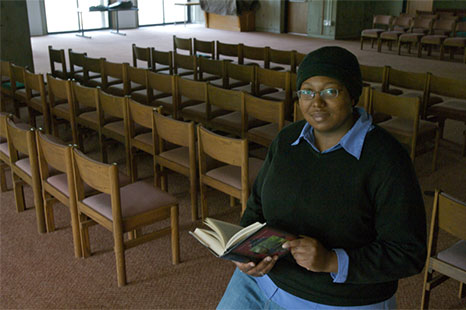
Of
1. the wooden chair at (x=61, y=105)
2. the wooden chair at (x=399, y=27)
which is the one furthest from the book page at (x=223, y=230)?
the wooden chair at (x=399, y=27)

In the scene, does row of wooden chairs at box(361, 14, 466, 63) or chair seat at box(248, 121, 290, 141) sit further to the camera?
row of wooden chairs at box(361, 14, 466, 63)

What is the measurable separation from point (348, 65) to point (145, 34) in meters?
14.7

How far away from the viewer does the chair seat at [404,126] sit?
14.8 ft

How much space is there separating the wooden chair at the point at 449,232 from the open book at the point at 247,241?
111 centimetres

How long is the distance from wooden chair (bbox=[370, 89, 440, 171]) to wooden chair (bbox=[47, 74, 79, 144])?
2.98 metres

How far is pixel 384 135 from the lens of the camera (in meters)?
1.58

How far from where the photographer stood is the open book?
5.14 ft

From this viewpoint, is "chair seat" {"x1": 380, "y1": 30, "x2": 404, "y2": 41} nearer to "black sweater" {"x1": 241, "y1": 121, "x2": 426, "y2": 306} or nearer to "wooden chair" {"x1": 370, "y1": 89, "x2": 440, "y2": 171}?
"wooden chair" {"x1": 370, "y1": 89, "x2": 440, "y2": 171}

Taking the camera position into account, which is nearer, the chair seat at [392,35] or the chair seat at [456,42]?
the chair seat at [456,42]

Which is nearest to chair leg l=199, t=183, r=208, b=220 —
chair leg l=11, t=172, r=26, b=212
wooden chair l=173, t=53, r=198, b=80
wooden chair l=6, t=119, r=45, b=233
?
wooden chair l=6, t=119, r=45, b=233

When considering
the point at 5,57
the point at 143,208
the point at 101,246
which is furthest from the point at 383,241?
the point at 5,57

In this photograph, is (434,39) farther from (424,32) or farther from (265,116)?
(265,116)

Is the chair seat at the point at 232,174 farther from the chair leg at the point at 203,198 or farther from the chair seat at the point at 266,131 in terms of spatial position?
the chair seat at the point at 266,131

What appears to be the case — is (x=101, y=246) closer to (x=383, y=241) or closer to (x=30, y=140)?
(x=30, y=140)
